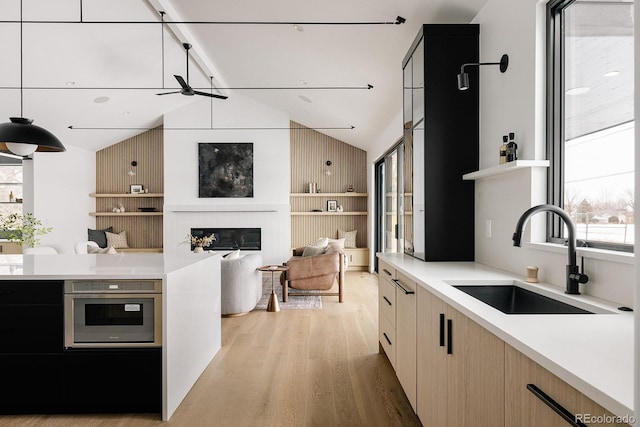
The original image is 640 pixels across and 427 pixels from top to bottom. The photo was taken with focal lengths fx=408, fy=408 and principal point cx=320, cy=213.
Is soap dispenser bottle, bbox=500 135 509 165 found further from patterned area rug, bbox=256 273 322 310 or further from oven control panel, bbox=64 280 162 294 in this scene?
patterned area rug, bbox=256 273 322 310

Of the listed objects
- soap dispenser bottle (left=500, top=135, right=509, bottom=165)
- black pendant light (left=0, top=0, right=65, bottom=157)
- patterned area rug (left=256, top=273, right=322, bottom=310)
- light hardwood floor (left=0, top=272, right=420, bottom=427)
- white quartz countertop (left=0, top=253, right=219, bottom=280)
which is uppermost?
black pendant light (left=0, top=0, right=65, bottom=157)

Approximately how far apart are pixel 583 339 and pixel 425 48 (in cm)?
243

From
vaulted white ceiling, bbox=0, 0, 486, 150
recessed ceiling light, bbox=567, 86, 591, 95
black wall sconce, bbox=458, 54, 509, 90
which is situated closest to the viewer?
recessed ceiling light, bbox=567, 86, 591, 95

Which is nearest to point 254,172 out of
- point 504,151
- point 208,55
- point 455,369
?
point 208,55

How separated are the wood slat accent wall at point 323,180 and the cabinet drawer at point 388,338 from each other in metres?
6.28

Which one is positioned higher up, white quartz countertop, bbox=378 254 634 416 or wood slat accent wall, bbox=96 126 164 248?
wood slat accent wall, bbox=96 126 164 248

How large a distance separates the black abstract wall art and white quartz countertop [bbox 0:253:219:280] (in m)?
5.70

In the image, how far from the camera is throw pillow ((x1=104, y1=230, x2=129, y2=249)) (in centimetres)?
947

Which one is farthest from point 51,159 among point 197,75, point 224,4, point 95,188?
point 224,4

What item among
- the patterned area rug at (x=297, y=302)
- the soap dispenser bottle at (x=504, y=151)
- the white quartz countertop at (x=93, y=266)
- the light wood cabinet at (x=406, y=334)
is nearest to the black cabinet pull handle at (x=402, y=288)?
the light wood cabinet at (x=406, y=334)

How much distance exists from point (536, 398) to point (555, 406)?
4.1 inches

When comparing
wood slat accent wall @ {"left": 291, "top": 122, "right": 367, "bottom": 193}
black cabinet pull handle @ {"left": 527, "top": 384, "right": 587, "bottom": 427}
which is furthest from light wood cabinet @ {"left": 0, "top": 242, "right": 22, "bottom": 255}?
black cabinet pull handle @ {"left": 527, "top": 384, "right": 587, "bottom": 427}

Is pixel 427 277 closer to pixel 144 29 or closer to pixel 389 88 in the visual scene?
pixel 389 88

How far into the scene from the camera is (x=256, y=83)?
7.52 metres
